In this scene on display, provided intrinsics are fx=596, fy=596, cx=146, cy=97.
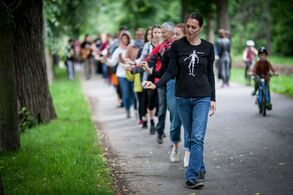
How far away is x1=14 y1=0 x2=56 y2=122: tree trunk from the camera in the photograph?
12.9 m

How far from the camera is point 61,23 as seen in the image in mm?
29891

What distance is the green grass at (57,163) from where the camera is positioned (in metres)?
7.35

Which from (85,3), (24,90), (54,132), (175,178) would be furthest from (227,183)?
(85,3)

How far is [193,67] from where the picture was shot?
744 cm

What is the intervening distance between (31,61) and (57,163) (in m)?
5.04

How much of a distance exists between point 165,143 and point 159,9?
32.6m

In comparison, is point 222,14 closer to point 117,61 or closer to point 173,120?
point 117,61

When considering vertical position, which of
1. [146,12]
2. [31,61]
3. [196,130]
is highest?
[146,12]

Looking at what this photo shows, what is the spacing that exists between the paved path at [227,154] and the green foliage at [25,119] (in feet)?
5.38

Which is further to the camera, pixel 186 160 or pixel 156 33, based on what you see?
pixel 156 33

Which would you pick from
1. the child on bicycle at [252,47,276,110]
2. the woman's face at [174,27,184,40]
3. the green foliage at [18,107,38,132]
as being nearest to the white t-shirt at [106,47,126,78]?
the green foliage at [18,107,38,132]

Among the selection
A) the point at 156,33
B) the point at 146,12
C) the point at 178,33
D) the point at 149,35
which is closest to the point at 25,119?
the point at 149,35

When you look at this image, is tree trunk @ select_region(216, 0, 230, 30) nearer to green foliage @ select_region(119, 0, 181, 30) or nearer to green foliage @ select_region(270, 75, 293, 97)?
green foliage @ select_region(119, 0, 181, 30)

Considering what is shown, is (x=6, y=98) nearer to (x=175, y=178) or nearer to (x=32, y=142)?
(x=32, y=142)
